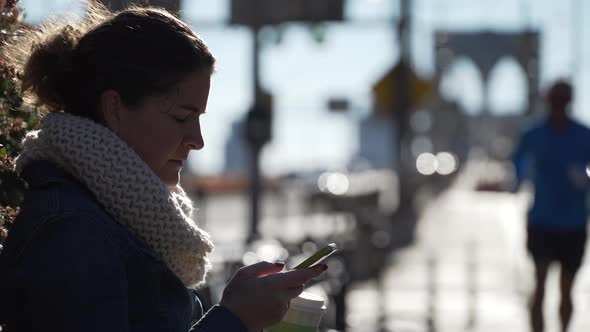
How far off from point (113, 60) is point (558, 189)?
22.5ft

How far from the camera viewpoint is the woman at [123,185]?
7.26 feet

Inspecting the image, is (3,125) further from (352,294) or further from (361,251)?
(361,251)

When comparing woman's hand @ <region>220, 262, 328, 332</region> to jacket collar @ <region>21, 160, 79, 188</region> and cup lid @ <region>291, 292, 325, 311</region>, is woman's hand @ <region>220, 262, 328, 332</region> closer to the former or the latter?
cup lid @ <region>291, 292, 325, 311</region>

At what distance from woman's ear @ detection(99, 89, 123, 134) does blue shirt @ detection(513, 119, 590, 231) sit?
6706 mm

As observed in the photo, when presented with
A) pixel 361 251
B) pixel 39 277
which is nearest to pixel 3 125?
pixel 39 277

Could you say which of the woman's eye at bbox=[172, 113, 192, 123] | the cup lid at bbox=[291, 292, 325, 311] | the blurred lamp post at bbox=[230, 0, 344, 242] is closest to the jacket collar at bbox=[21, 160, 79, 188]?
the woman's eye at bbox=[172, 113, 192, 123]

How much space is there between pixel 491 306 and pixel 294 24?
4.77 meters

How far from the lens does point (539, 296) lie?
9.09 meters

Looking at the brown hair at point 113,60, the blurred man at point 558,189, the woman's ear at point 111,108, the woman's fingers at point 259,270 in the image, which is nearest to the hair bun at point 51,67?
the brown hair at point 113,60

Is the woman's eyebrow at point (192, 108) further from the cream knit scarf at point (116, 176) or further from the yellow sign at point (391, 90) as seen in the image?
the yellow sign at point (391, 90)

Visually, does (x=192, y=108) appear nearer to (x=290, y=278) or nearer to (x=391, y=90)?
(x=290, y=278)

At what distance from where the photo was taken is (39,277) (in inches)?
84.9

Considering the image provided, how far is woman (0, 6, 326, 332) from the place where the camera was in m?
2.21

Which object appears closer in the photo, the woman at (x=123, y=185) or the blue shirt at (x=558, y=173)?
the woman at (x=123, y=185)
